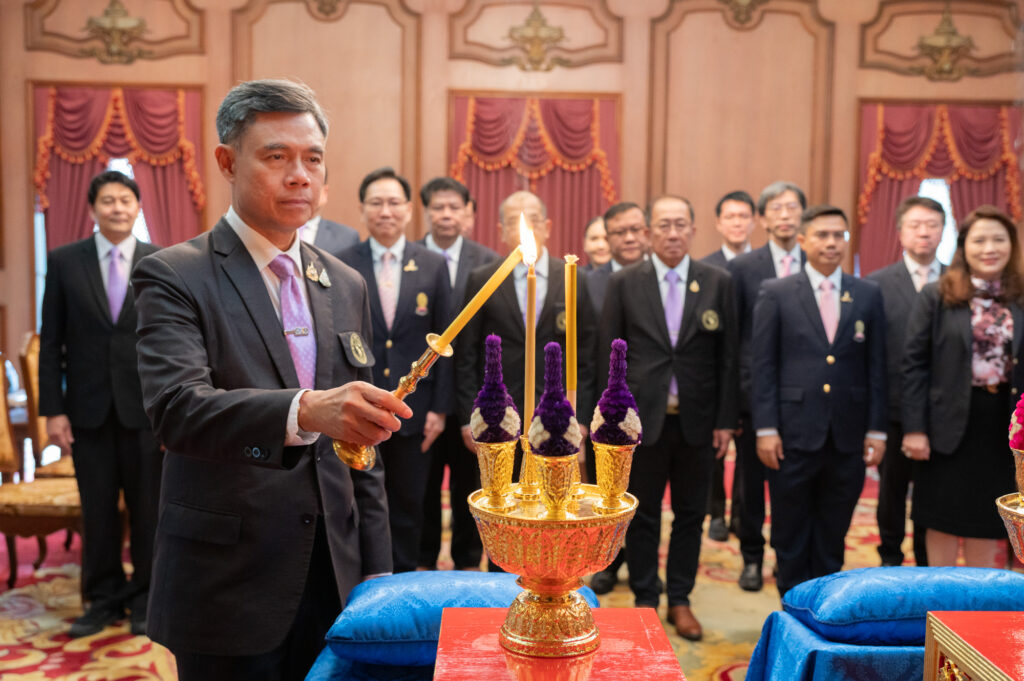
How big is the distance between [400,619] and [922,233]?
11.1 ft

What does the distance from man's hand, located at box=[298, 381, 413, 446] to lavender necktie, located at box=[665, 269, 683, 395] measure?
95.5 inches

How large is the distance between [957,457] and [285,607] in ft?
8.55

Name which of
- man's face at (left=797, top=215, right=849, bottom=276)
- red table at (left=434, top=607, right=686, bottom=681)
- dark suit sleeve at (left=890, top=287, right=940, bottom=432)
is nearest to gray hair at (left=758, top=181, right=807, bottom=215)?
man's face at (left=797, top=215, right=849, bottom=276)

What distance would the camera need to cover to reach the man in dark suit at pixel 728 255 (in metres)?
4.72

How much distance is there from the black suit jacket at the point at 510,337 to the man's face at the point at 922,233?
1.57 m

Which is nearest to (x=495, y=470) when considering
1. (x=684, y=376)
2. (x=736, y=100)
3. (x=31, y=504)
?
(x=684, y=376)

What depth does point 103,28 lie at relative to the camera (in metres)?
6.96

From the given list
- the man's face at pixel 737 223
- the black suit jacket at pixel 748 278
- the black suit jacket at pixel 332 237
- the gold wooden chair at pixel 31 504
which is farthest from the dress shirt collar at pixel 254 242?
the man's face at pixel 737 223

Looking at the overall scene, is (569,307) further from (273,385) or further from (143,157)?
(143,157)

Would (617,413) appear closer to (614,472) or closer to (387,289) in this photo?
(614,472)

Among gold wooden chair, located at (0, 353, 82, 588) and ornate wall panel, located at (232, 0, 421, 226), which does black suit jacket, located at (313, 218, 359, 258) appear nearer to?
gold wooden chair, located at (0, 353, 82, 588)

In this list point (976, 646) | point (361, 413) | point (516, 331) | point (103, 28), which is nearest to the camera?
point (361, 413)

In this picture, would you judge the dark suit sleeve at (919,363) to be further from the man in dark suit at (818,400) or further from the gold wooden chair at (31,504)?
the gold wooden chair at (31,504)

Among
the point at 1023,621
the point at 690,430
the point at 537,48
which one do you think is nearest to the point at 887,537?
the point at 690,430
